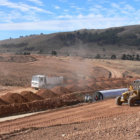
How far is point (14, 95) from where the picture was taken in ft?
83.4

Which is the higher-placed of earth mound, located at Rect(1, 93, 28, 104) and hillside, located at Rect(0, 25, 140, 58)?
hillside, located at Rect(0, 25, 140, 58)

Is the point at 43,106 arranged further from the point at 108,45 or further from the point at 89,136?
the point at 108,45

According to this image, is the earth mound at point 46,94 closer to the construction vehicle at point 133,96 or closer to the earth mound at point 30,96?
the earth mound at point 30,96

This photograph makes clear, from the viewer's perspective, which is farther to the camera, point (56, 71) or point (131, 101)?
point (56, 71)

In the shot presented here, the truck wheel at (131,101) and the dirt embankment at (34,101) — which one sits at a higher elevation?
the truck wheel at (131,101)

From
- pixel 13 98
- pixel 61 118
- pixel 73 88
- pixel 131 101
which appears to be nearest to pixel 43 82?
pixel 73 88

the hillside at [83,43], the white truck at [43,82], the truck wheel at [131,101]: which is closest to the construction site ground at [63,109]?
the truck wheel at [131,101]

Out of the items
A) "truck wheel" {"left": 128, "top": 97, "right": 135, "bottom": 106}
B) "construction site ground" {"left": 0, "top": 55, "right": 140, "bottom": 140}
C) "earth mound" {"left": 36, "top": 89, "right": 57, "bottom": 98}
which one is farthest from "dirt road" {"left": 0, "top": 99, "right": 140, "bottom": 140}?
"earth mound" {"left": 36, "top": 89, "right": 57, "bottom": 98}

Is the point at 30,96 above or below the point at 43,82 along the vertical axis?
below

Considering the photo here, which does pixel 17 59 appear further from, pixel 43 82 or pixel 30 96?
pixel 30 96

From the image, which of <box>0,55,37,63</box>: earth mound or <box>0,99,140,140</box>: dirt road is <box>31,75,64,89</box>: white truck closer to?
<box>0,99,140,140</box>: dirt road

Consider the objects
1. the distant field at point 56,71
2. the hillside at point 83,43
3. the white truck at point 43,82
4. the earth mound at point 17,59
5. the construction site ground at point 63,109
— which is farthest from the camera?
the hillside at point 83,43

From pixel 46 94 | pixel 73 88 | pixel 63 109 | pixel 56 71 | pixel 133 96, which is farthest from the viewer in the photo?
pixel 56 71

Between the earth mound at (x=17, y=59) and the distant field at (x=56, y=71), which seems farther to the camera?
the earth mound at (x=17, y=59)
